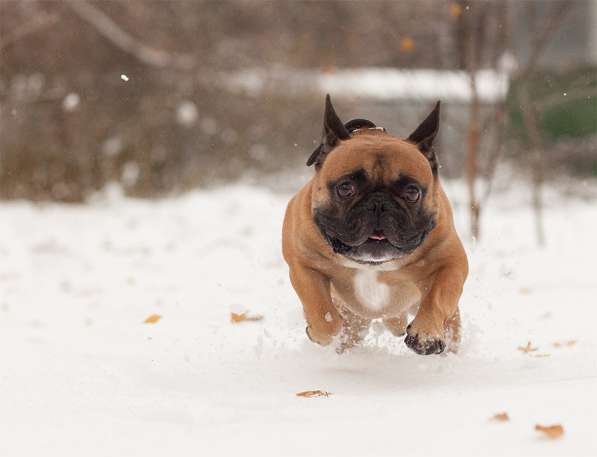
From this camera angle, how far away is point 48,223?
30.5ft

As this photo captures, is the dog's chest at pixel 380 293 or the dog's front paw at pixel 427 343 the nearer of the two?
the dog's front paw at pixel 427 343

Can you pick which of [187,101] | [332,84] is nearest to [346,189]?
[187,101]

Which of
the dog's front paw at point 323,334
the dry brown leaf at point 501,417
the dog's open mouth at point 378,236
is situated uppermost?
the dog's open mouth at point 378,236

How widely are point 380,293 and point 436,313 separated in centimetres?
38

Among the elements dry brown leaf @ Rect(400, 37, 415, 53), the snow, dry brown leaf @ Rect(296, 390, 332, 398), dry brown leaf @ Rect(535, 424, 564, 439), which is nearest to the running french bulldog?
dry brown leaf @ Rect(296, 390, 332, 398)

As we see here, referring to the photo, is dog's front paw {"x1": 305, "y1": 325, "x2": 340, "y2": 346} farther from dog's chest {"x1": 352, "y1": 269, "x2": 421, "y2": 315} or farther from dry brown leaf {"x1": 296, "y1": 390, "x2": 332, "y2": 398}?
dry brown leaf {"x1": 296, "y1": 390, "x2": 332, "y2": 398}

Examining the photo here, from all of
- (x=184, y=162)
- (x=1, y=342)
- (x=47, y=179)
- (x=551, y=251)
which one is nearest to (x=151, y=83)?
(x=184, y=162)

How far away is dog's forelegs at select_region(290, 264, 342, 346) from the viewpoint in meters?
3.66

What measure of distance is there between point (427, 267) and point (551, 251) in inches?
170

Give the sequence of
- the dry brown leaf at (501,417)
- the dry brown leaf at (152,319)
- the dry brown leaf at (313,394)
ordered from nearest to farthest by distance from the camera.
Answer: the dry brown leaf at (501,417), the dry brown leaf at (313,394), the dry brown leaf at (152,319)

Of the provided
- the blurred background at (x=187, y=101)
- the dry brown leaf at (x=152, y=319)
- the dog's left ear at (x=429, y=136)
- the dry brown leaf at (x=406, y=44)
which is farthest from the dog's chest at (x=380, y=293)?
the blurred background at (x=187, y=101)

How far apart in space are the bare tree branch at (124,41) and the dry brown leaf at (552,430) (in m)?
10.1

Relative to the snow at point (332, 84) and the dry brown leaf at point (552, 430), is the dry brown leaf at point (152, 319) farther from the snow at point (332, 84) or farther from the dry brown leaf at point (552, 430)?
the snow at point (332, 84)

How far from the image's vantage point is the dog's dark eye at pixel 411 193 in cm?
336
